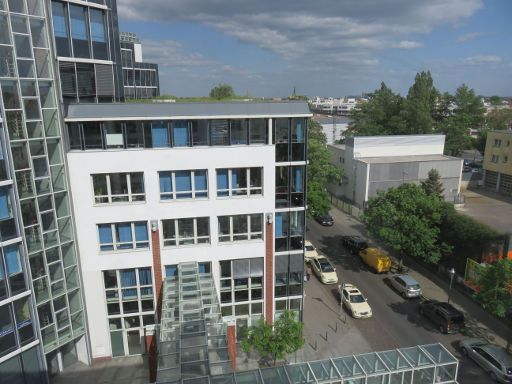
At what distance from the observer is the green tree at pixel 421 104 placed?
59875 millimetres

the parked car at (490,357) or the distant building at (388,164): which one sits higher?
the distant building at (388,164)

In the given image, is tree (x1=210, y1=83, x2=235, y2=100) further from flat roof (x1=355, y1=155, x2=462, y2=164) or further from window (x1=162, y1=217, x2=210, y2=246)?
flat roof (x1=355, y1=155, x2=462, y2=164)

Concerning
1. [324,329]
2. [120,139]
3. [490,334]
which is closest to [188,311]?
[120,139]

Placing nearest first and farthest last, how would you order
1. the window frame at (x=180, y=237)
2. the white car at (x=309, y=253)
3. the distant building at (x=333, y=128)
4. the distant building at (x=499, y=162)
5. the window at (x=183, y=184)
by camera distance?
the window at (x=183, y=184) < the window frame at (x=180, y=237) < the white car at (x=309, y=253) < the distant building at (x=499, y=162) < the distant building at (x=333, y=128)

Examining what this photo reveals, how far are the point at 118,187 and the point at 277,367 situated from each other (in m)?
11.1

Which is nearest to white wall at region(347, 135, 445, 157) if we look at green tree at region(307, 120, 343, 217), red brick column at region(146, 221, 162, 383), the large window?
green tree at region(307, 120, 343, 217)

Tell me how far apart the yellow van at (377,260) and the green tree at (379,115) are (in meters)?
36.9

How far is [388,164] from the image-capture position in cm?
4431

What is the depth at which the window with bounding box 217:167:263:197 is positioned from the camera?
62.5ft

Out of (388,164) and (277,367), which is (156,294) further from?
(388,164)

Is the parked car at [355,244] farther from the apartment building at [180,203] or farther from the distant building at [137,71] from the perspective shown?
the distant building at [137,71]

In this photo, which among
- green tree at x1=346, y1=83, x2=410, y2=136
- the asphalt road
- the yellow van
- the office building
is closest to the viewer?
the office building

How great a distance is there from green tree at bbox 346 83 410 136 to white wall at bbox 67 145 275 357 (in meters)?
50.0

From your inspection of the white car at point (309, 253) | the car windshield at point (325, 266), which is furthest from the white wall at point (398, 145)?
the car windshield at point (325, 266)
